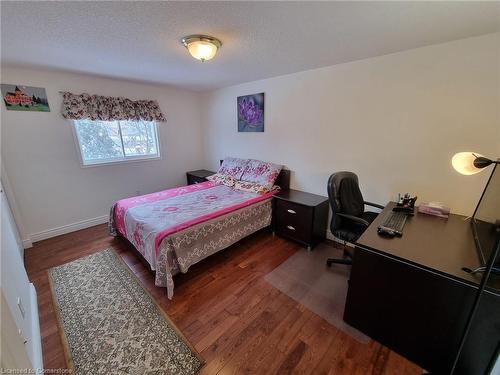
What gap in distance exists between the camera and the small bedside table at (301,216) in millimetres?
2518

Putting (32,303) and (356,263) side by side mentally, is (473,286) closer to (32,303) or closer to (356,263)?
(356,263)

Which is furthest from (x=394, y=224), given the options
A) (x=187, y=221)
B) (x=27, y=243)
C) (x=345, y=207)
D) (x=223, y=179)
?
(x=27, y=243)

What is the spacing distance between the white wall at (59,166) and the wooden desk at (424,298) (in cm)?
354

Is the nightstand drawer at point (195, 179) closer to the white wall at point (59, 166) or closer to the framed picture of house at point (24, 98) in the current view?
the white wall at point (59, 166)

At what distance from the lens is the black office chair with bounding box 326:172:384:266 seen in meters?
2.00

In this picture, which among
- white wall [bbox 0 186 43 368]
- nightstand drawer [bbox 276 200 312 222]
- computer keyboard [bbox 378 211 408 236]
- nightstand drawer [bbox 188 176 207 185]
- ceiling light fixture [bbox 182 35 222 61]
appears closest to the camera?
white wall [bbox 0 186 43 368]

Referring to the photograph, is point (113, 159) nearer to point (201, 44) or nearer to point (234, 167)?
point (234, 167)

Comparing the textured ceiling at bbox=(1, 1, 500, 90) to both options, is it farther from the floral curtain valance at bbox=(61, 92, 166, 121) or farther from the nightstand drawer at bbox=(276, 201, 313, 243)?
the nightstand drawer at bbox=(276, 201, 313, 243)

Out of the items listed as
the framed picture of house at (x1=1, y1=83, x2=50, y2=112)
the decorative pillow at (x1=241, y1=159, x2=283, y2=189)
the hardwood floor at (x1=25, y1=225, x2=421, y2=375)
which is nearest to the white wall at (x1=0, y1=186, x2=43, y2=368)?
the hardwood floor at (x1=25, y1=225, x2=421, y2=375)

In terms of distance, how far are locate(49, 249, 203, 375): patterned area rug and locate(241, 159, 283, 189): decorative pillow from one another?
1.95 metres

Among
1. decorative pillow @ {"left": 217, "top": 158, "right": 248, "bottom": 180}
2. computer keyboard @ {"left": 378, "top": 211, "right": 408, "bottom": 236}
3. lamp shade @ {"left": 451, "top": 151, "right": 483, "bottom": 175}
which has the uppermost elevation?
lamp shade @ {"left": 451, "top": 151, "right": 483, "bottom": 175}

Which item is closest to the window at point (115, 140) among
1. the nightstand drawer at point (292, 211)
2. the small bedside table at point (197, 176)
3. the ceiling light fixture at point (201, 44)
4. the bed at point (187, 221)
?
the small bedside table at point (197, 176)

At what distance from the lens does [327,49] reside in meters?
1.95

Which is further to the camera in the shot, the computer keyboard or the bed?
the bed
